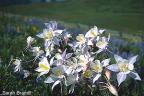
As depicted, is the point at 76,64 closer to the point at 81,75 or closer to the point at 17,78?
the point at 81,75

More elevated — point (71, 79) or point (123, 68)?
point (123, 68)

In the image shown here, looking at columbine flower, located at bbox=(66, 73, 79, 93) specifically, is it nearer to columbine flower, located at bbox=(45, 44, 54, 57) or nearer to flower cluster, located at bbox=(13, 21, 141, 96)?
flower cluster, located at bbox=(13, 21, 141, 96)

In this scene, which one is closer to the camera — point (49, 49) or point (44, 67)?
point (44, 67)

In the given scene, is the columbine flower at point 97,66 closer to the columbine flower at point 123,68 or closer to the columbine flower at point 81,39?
the columbine flower at point 123,68

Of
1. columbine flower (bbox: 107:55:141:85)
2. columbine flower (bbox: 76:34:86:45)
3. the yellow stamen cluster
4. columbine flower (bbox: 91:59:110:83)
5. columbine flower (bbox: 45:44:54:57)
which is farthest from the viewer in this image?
columbine flower (bbox: 45:44:54:57)

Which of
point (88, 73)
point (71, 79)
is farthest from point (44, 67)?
point (88, 73)

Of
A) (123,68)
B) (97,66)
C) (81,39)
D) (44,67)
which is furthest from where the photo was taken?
(81,39)

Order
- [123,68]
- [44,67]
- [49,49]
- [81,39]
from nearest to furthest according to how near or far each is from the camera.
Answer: [123,68] → [44,67] → [81,39] → [49,49]

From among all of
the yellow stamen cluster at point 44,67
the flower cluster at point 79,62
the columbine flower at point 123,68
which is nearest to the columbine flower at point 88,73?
the flower cluster at point 79,62

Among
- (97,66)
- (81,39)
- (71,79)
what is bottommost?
(71,79)

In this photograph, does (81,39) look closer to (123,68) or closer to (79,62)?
(79,62)

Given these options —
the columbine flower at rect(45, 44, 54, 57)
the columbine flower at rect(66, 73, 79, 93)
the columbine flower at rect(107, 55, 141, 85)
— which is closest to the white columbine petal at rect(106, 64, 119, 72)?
the columbine flower at rect(107, 55, 141, 85)
